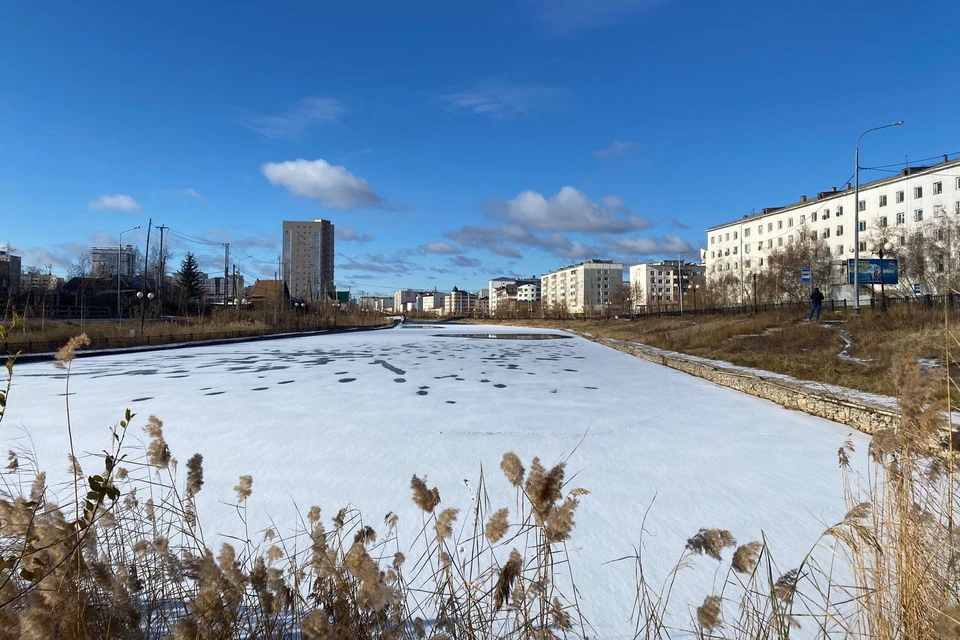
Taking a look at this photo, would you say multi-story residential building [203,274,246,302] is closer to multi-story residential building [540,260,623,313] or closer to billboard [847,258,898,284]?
billboard [847,258,898,284]

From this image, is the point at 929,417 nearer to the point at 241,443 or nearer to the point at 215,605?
the point at 215,605

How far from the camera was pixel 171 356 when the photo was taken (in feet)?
51.9

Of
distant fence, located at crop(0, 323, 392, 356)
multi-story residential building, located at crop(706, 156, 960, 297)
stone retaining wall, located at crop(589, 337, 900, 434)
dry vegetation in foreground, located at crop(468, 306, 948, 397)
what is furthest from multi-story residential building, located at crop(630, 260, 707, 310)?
stone retaining wall, located at crop(589, 337, 900, 434)

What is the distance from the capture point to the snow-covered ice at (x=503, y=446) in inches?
132

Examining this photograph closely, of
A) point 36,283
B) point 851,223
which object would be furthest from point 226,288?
point 851,223

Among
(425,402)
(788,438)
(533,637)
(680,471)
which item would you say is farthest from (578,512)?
(425,402)

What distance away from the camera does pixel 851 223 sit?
56156mm

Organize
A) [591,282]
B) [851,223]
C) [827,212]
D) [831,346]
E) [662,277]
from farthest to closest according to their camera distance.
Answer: [591,282] → [662,277] → [827,212] → [851,223] → [831,346]

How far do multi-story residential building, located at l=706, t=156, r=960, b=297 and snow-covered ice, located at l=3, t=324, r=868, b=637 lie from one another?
3353 centimetres

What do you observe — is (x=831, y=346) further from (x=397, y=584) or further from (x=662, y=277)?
(x=662, y=277)

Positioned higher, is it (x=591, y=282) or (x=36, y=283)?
(x=591, y=282)

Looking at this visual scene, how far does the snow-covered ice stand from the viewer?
335 cm

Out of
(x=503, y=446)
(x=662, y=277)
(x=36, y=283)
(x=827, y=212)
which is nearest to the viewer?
(x=503, y=446)

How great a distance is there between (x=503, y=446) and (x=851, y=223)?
67338 mm
